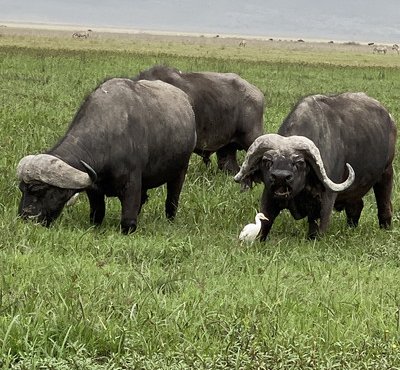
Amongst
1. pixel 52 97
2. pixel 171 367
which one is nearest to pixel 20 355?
pixel 171 367

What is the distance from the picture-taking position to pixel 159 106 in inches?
335

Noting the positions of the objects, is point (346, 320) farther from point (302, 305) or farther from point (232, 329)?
point (232, 329)

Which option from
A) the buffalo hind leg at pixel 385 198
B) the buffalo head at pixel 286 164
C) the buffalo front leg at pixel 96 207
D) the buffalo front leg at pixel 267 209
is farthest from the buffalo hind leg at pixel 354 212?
the buffalo front leg at pixel 96 207

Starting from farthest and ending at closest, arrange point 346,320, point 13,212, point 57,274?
point 13,212 → point 57,274 → point 346,320

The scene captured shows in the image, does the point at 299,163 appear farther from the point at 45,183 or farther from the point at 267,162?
the point at 45,183

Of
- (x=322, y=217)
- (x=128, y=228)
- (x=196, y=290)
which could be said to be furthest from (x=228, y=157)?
(x=196, y=290)

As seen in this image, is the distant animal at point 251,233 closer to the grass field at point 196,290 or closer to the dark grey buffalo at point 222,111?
the grass field at point 196,290

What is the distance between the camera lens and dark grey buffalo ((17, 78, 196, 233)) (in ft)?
23.9

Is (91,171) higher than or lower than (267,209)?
higher

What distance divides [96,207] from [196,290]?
2.92m

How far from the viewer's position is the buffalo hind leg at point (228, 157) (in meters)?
12.2

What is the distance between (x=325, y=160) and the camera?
8008 millimetres

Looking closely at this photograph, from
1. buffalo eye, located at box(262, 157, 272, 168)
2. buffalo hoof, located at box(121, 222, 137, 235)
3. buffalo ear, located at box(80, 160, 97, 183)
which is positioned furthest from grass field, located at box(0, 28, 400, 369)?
buffalo eye, located at box(262, 157, 272, 168)

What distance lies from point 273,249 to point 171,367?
135 inches
